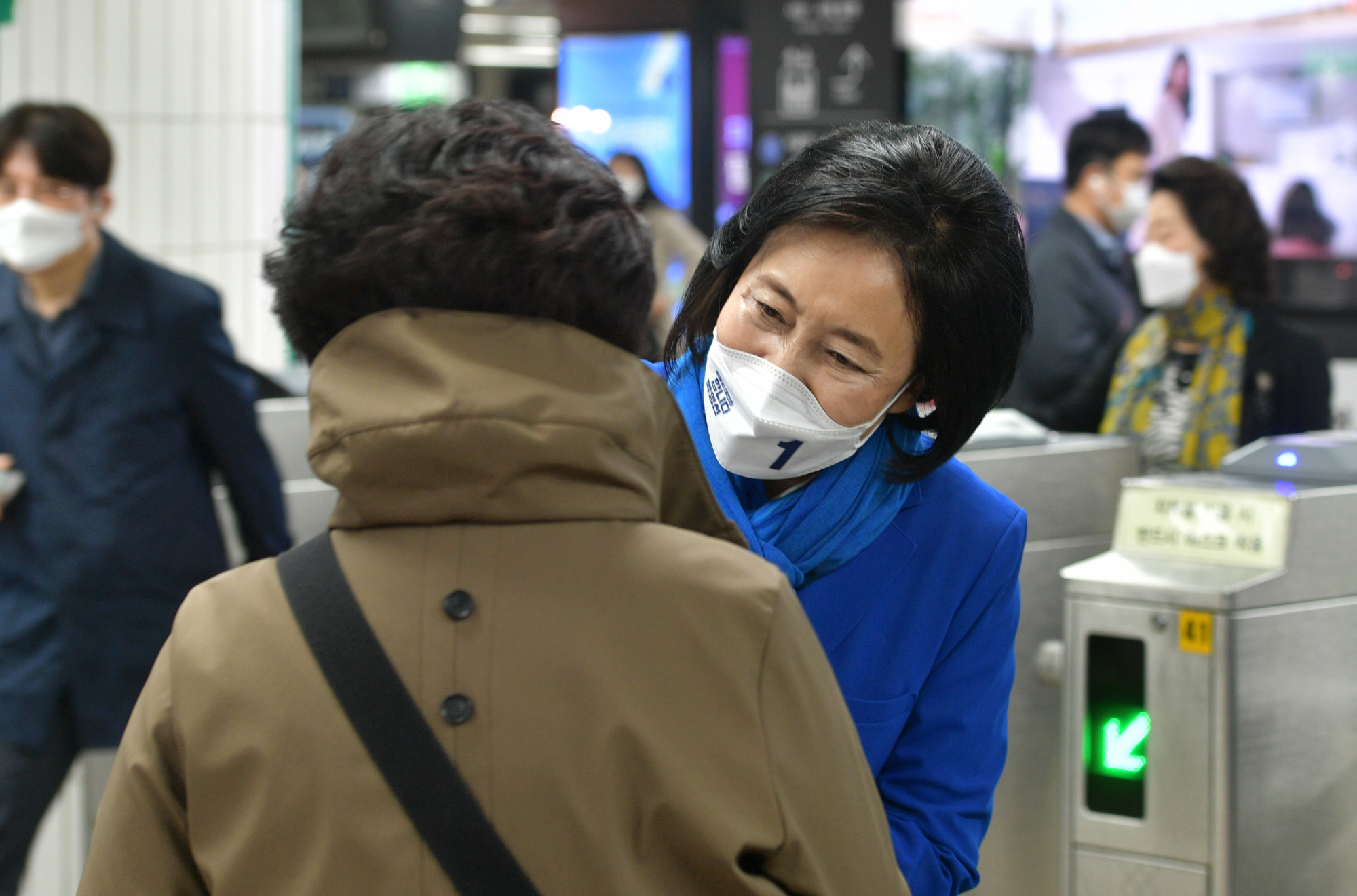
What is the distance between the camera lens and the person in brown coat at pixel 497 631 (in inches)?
32.1

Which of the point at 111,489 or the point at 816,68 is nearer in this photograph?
the point at 111,489

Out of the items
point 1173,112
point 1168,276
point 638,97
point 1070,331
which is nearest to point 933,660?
point 1168,276

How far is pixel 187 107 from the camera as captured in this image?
3.80 meters

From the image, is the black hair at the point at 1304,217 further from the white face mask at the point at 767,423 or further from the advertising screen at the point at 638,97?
the white face mask at the point at 767,423

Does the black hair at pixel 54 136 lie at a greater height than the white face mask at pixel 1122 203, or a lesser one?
lesser

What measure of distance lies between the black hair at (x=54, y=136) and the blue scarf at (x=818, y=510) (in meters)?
1.58

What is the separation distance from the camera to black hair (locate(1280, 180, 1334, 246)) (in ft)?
18.7

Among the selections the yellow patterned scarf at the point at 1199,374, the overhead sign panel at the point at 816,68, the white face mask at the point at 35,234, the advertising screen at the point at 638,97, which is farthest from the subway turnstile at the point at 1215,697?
the advertising screen at the point at 638,97

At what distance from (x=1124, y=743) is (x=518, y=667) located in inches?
60.4

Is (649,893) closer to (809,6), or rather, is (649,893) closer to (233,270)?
(233,270)

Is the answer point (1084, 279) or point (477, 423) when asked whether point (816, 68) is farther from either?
point (477, 423)

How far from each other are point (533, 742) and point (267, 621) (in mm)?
185

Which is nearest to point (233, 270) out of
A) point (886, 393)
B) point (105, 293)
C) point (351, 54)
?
point (105, 293)

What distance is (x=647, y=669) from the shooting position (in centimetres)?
83
